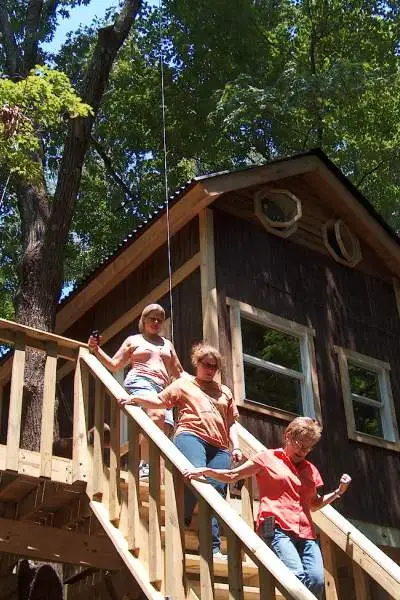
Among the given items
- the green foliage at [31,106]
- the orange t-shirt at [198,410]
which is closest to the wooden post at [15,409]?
the orange t-shirt at [198,410]

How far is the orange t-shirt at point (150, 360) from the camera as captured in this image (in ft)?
20.0

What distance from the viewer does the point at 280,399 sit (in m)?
10.2

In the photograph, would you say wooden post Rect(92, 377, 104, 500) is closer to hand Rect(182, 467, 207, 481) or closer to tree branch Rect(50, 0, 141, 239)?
hand Rect(182, 467, 207, 481)

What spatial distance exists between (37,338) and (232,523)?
8.33 ft

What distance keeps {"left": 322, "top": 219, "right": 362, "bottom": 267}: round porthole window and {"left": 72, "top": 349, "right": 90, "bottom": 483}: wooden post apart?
606 cm

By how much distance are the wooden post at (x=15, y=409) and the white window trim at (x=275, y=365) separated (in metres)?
3.35

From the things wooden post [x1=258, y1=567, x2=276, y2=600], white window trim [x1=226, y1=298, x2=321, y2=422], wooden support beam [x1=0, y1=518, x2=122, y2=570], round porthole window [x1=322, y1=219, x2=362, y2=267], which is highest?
round porthole window [x1=322, y1=219, x2=362, y2=267]

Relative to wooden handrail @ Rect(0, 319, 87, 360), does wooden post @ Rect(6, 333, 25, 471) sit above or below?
below

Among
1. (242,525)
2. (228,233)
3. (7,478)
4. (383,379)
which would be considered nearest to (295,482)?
(242,525)

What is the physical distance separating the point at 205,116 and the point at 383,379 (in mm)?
12571

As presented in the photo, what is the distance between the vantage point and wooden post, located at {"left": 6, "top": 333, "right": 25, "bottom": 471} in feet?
17.4

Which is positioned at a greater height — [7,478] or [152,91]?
[152,91]

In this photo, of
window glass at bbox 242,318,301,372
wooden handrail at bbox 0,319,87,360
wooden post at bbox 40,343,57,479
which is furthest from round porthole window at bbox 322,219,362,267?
wooden post at bbox 40,343,57,479

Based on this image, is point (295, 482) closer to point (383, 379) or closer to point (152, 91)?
point (383, 379)
